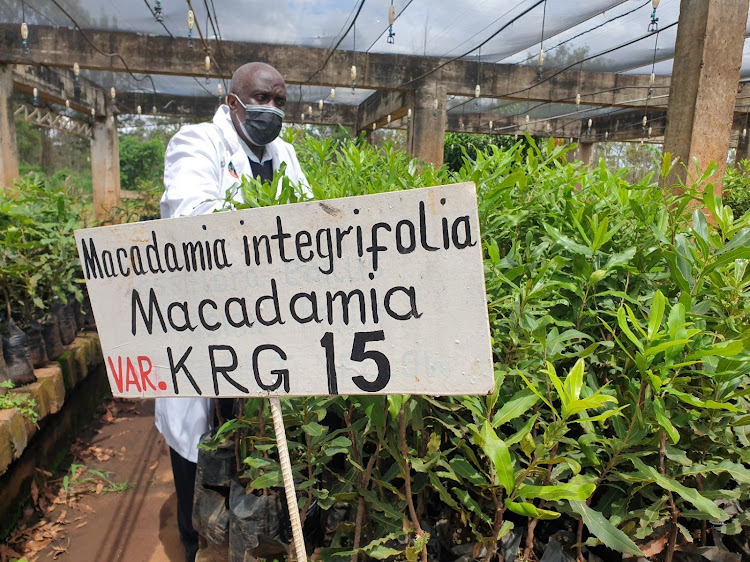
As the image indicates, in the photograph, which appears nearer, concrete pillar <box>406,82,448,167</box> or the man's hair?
the man's hair

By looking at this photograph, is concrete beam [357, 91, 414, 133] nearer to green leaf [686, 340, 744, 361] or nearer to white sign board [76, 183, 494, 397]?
white sign board [76, 183, 494, 397]

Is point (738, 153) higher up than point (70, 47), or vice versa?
point (70, 47)

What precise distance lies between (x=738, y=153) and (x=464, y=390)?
14.8 metres

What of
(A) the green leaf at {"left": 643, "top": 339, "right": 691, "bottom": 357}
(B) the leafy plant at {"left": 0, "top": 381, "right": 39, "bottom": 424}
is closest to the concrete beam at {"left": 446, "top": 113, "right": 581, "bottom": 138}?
(B) the leafy plant at {"left": 0, "top": 381, "right": 39, "bottom": 424}

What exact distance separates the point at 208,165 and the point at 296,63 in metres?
7.44

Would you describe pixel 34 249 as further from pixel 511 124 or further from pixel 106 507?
pixel 511 124

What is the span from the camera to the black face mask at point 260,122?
2523 millimetres

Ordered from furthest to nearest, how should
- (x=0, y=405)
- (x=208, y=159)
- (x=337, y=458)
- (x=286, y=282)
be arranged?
(x=0, y=405) → (x=208, y=159) → (x=337, y=458) → (x=286, y=282)

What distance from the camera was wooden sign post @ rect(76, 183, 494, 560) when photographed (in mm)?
974

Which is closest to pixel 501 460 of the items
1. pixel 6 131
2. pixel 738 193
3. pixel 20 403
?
pixel 20 403

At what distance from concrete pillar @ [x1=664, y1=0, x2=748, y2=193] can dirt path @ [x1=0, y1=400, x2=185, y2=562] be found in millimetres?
3185

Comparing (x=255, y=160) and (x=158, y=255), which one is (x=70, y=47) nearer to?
(x=255, y=160)

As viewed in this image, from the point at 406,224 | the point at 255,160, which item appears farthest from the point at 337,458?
the point at 255,160

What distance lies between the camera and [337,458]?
173 cm
